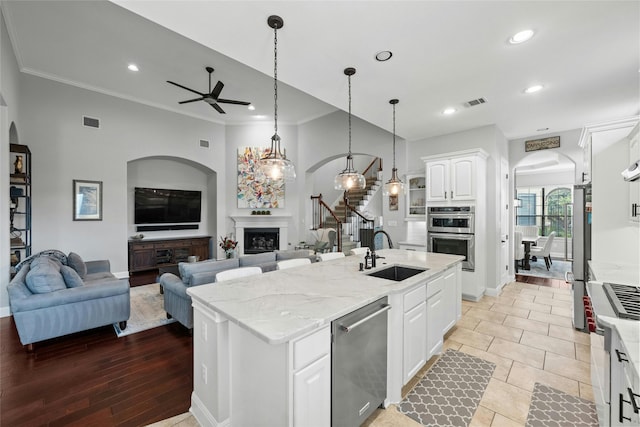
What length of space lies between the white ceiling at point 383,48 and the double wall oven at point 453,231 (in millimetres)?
1562

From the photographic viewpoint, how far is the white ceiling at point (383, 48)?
7.09 ft

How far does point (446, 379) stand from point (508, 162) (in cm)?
518

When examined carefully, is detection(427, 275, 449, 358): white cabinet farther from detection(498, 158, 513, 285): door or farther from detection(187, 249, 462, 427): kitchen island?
detection(498, 158, 513, 285): door

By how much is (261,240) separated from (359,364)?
6.35 meters

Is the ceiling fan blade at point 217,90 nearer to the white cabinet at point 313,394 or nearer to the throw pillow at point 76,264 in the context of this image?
the throw pillow at point 76,264

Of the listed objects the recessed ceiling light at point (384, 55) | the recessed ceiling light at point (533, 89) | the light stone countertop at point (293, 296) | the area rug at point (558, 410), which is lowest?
the area rug at point (558, 410)

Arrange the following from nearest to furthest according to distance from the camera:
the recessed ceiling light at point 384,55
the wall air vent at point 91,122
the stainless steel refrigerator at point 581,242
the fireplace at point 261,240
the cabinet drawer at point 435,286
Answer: the cabinet drawer at point 435,286 < the recessed ceiling light at point 384,55 < the stainless steel refrigerator at point 581,242 < the wall air vent at point 91,122 < the fireplace at point 261,240

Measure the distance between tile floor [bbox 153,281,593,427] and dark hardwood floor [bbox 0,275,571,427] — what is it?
0.37 metres

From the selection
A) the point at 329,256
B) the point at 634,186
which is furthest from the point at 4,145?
the point at 634,186

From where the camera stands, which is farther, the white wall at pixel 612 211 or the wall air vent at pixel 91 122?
the wall air vent at pixel 91 122

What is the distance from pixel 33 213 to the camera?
506 centimetres

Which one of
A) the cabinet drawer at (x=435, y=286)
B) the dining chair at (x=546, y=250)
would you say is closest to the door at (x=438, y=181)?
the cabinet drawer at (x=435, y=286)

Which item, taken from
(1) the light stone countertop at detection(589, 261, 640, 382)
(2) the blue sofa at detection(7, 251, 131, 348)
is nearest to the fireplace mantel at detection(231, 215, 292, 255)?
(2) the blue sofa at detection(7, 251, 131, 348)

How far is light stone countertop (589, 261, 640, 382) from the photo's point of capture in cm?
112
